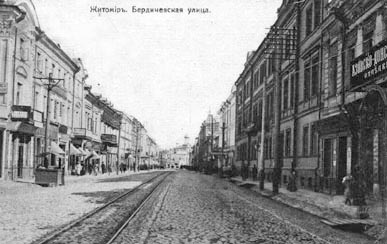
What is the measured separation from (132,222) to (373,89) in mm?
7115

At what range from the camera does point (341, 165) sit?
22094mm

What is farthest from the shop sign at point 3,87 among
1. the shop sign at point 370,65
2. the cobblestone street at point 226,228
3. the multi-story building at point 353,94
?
the shop sign at point 370,65

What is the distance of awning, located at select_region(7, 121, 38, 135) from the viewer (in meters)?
30.1

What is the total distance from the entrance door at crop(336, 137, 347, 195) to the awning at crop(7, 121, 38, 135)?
19.5m

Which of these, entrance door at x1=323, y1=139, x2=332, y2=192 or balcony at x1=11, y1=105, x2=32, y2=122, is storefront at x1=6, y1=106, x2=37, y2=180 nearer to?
balcony at x1=11, y1=105, x2=32, y2=122

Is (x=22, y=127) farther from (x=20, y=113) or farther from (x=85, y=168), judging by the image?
(x=85, y=168)

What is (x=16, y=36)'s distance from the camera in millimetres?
30625

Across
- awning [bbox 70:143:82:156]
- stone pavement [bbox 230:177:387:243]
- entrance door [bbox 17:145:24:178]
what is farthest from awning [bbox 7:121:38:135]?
stone pavement [bbox 230:177:387:243]

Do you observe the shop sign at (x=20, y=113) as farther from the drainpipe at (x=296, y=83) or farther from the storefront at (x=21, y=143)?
the drainpipe at (x=296, y=83)

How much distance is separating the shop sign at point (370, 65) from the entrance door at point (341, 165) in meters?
7.32

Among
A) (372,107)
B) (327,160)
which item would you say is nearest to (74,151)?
(327,160)

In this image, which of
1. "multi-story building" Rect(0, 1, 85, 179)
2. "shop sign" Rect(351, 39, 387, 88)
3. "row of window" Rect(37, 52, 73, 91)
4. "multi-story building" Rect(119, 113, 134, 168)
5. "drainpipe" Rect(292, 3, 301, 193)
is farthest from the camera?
"multi-story building" Rect(119, 113, 134, 168)

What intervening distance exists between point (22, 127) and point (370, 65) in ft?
78.4

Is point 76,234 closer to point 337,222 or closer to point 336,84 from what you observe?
point 337,222
